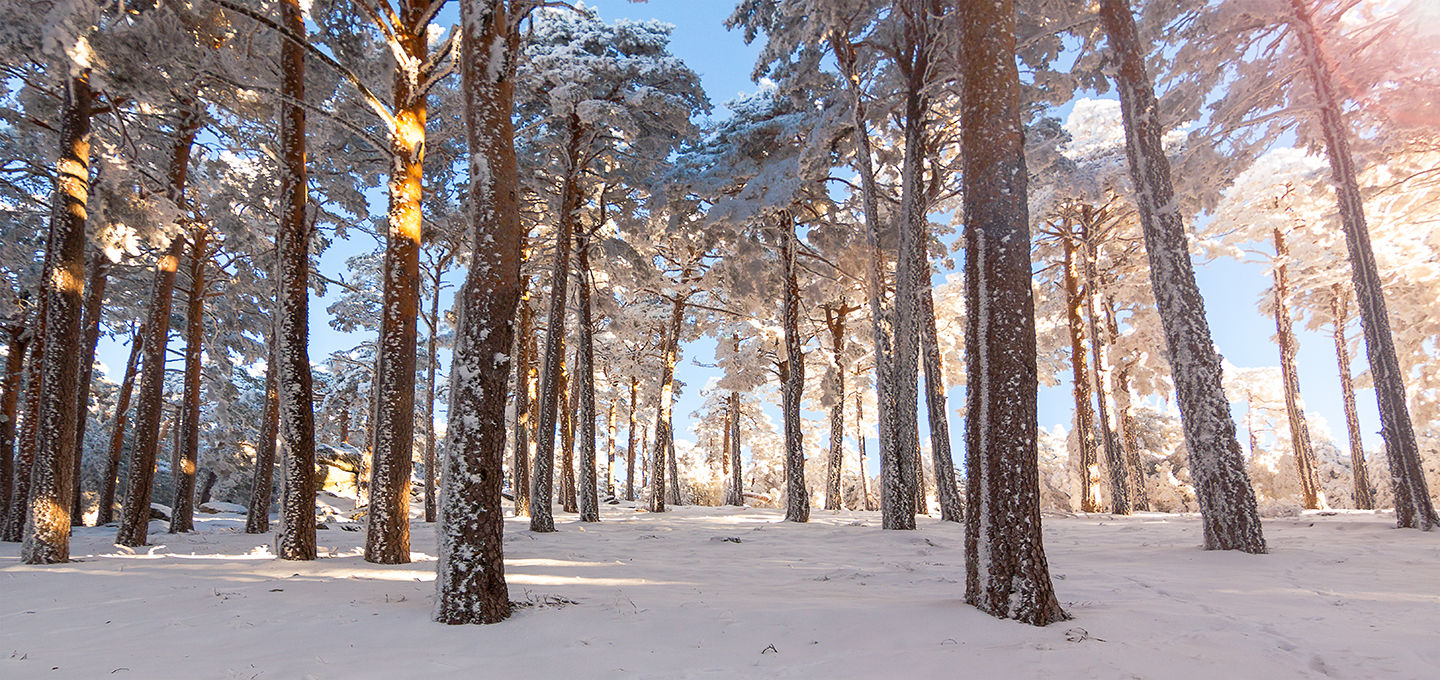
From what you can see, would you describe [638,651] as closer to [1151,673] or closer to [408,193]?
[1151,673]

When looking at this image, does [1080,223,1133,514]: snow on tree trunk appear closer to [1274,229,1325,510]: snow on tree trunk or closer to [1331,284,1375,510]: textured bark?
[1274,229,1325,510]: snow on tree trunk

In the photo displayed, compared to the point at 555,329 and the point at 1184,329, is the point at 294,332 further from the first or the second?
the point at 1184,329

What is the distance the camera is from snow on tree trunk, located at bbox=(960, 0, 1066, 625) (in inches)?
167

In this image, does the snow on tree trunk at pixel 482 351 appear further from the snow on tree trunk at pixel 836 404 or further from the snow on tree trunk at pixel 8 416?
the snow on tree trunk at pixel 836 404

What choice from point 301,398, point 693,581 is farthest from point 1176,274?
point 301,398

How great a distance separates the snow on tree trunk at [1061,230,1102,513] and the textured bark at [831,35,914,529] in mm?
7716

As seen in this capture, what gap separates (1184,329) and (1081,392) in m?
10.6

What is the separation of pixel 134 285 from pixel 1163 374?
30.1 m

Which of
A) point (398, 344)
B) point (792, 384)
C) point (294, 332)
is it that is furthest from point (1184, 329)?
point (294, 332)

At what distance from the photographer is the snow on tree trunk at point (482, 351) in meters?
4.42


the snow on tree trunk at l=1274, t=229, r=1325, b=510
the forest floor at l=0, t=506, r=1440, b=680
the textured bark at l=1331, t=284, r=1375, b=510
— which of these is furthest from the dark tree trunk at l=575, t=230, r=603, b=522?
the textured bark at l=1331, t=284, r=1375, b=510

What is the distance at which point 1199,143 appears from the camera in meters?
11.5

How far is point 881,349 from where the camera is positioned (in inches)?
468

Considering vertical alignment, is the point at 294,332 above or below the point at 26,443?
above
